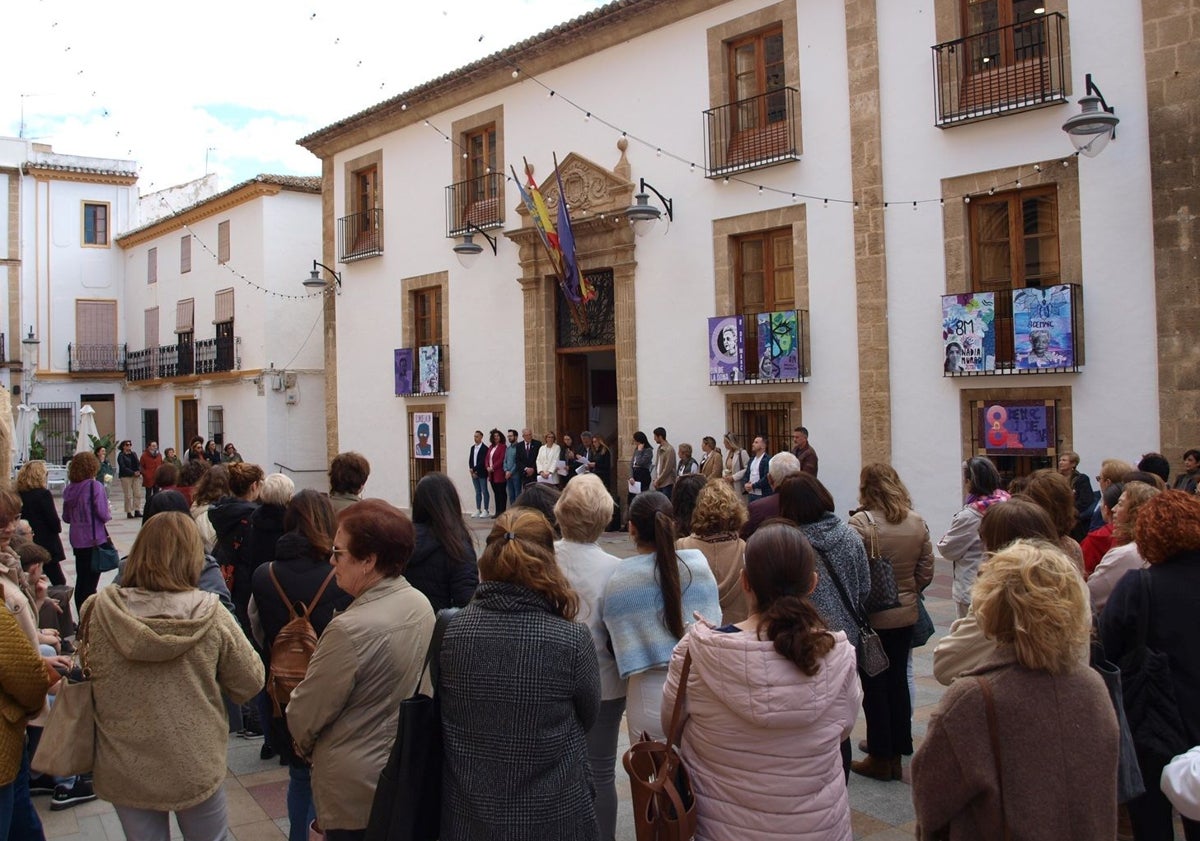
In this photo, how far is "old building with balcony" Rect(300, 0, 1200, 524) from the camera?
32.9ft

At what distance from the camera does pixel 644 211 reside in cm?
1293

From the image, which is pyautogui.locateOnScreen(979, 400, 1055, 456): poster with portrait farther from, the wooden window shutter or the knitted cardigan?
the wooden window shutter

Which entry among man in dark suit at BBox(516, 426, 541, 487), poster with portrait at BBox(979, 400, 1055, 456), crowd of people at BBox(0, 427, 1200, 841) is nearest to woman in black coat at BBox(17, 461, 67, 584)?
crowd of people at BBox(0, 427, 1200, 841)

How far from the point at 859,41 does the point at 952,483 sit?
520 centimetres

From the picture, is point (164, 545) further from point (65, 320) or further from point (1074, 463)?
point (65, 320)

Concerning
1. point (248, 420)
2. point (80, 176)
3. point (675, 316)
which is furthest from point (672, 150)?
point (80, 176)

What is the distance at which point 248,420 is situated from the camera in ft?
79.8

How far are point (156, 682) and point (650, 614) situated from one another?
156 cm

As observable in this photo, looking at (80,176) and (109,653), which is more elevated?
(80,176)

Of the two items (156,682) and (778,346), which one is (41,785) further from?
(778,346)

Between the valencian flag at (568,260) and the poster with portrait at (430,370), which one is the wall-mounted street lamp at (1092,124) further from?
the poster with portrait at (430,370)

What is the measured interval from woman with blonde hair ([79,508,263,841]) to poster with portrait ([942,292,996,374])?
30.6 ft

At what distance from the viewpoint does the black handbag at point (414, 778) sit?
8.38ft

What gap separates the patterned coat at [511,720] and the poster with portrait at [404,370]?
1586 centimetres
